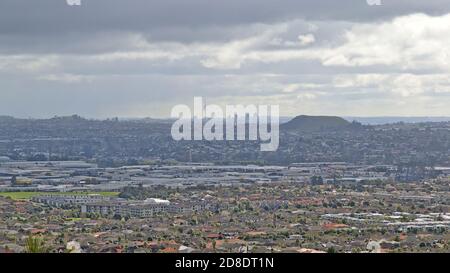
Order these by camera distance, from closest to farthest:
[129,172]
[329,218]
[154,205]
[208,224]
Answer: [208,224] < [329,218] < [154,205] < [129,172]

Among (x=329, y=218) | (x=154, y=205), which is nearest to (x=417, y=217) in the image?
(x=329, y=218)

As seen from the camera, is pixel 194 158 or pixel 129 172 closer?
pixel 129 172

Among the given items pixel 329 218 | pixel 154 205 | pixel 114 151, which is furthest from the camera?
pixel 114 151

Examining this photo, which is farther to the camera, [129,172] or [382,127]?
[382,127]

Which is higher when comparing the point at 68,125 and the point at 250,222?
the point at 68,125

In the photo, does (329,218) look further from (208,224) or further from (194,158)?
(194,158)

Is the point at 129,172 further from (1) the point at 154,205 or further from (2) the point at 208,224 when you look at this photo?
(2) the point at 208,224
